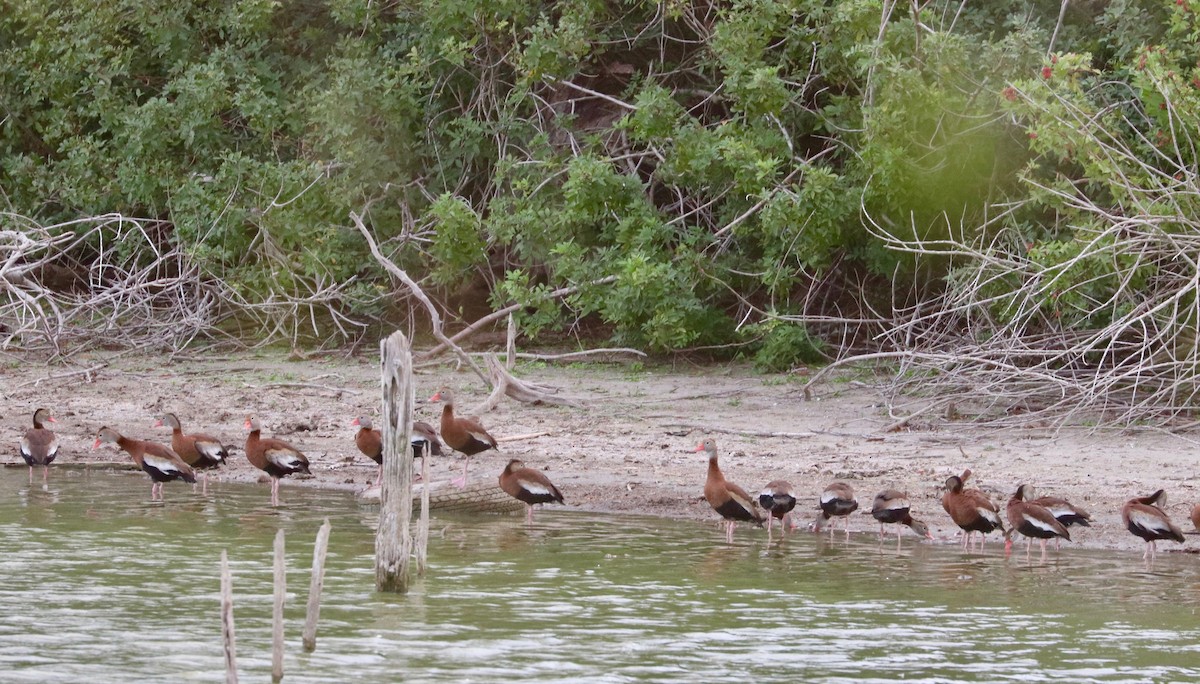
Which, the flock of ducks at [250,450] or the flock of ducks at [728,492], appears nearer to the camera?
the flock of ducks at [728,492]

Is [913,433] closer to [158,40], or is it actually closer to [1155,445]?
[1155,445]

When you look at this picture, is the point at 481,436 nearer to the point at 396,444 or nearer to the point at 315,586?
the point at 396,444

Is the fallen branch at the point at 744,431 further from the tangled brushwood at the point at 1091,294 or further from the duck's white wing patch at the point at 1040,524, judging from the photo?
the duck's white wing patch at the point at 1040,524

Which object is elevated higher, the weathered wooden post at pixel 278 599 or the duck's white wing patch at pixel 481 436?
the duck's white wing patch at pixel 481 436

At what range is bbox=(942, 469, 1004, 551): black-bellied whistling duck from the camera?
10375 mm

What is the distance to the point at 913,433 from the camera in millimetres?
13547

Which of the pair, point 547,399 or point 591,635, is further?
point 547,399

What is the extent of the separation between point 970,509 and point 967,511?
28mm

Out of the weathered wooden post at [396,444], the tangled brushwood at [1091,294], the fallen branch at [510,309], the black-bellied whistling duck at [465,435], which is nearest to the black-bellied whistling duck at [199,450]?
the black-bellied whistling duck at [465,435]

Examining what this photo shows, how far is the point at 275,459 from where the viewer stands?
1231cm

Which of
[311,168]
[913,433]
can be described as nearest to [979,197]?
[913,433]

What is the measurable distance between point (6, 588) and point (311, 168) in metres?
10.6

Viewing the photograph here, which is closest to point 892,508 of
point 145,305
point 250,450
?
point 250,450

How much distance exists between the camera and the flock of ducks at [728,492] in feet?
33.4
